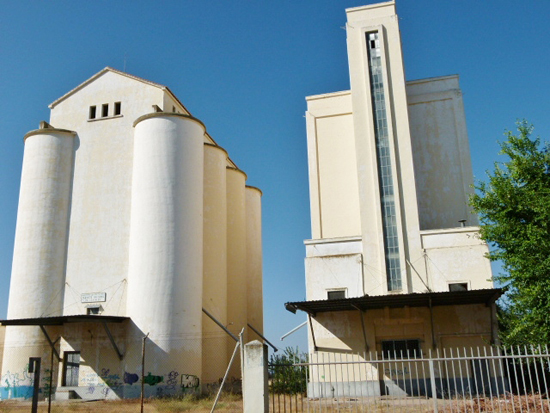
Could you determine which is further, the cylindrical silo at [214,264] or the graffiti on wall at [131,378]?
the cylindrical silo at [214,264]

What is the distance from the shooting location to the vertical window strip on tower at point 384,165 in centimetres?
2429

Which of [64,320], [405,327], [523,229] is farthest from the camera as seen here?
[64,320]

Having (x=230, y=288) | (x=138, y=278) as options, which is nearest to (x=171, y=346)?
(x=138, y=278)

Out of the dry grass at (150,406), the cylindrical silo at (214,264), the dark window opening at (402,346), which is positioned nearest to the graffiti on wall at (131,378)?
the dry grass at (150,406)

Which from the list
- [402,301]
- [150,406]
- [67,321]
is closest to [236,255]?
[67,321]

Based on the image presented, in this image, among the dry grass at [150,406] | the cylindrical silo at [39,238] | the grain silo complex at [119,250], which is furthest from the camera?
the cylindrical silo at [39,238]

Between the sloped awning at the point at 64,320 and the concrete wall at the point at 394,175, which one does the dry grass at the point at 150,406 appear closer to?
the sloped awning at the point at 64,320

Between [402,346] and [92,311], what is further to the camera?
[92,311]

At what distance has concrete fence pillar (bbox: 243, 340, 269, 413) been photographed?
13141mm

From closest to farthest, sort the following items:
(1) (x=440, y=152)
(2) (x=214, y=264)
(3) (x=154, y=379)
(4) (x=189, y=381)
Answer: (3) (x=154, y=379) < (4) (x=189, y=381) < (1) (x=440, y=152) < (2) (x=214, y=264)

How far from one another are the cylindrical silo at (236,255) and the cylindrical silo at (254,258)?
3.57 ft

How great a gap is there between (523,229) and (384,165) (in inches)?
353

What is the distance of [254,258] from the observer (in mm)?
36875

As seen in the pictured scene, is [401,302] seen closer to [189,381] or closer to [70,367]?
[189,381]
